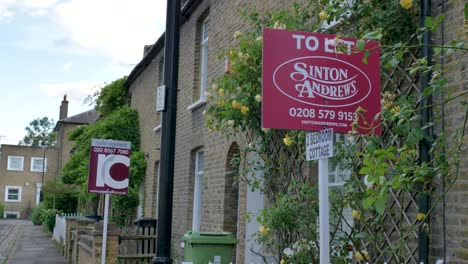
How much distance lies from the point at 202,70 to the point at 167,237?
24.9 ft

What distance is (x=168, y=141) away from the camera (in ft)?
20.3

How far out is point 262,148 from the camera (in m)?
8.07

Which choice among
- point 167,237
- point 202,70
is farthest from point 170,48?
point 202,70

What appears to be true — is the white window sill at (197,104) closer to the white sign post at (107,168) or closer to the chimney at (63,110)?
the white sign post at (107,168)

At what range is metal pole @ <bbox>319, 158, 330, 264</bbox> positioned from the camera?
3.74 meters

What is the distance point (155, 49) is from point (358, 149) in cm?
1261

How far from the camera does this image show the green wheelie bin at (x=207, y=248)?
762cm

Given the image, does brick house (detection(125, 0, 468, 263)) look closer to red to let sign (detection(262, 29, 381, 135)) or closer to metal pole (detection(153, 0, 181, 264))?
metal pole (detection(153, 0, 181, 264))

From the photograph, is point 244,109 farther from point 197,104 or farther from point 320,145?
point 197,104

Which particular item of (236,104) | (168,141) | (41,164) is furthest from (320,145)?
(41,164)

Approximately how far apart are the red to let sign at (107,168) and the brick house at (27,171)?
172 feet

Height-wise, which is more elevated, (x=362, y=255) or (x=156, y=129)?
(x=156, y=129)

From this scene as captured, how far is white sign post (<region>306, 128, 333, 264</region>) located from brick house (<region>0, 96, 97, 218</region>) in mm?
58536

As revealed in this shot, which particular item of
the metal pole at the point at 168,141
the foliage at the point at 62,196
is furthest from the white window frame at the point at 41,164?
the metal pole at the point at 168,141
